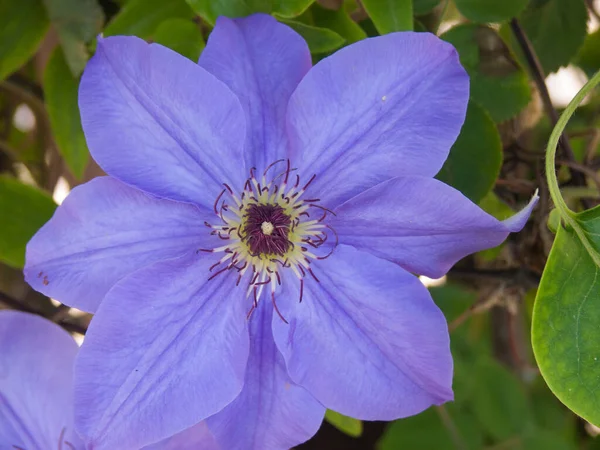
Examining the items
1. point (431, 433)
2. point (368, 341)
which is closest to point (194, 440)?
point (368, 341)

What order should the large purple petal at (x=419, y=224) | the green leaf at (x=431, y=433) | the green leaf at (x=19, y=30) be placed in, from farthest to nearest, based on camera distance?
the green leaf at (x=431, y=433)
the green leaf at (x=19, y=30)
the large purple petal at (x=419, y=224)

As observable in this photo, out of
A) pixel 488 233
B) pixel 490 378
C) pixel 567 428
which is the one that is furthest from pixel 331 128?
pixel 567 428

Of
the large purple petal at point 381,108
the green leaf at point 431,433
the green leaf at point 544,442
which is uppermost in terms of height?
the large purple petal at point 381,108

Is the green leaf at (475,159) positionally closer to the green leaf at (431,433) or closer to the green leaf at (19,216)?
the green leaf at (19,216)

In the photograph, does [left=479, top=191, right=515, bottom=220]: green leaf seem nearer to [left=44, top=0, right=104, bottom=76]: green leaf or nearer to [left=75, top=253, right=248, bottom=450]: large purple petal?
[left=75, top=253, right=248, bottom=450]: large purple petal

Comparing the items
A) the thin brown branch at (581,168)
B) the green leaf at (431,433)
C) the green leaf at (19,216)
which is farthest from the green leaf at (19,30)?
the green leaf at (431,433)

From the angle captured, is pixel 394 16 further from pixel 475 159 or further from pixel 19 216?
pixel 19 216
